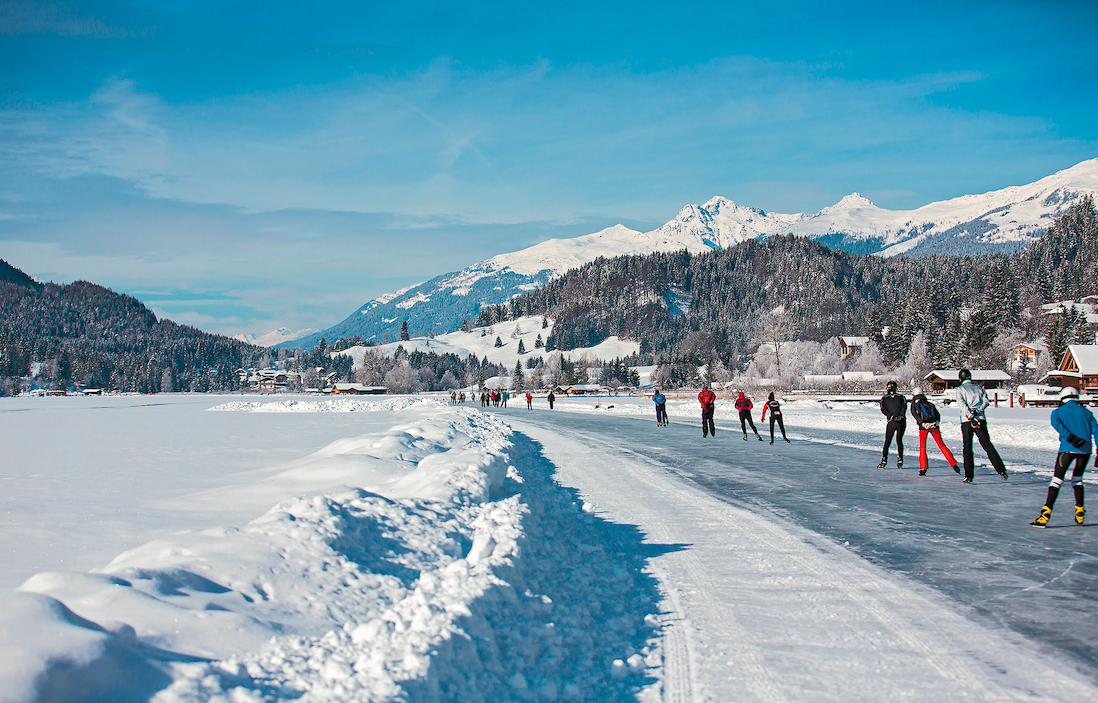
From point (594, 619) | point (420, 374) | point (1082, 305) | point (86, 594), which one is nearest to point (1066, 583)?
point (594, 619)

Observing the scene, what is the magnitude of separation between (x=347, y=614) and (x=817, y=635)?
3.37 metres

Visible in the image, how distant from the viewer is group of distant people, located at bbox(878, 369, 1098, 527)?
809cm

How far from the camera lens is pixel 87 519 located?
778cm

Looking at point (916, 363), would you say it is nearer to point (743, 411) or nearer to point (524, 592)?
point (743, 411)

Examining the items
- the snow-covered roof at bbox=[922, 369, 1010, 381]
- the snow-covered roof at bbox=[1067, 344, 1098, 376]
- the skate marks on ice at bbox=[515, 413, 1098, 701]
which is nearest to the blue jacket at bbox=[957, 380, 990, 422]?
the skate marks on ice at bbox=[515, 413, 1098, 701]

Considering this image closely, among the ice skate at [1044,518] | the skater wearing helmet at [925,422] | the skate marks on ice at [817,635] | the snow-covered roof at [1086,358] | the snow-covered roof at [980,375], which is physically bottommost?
the skate marks on ice at [817,635]

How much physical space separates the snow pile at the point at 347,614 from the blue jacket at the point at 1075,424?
573 cm

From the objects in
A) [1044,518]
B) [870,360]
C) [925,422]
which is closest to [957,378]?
[870,360]

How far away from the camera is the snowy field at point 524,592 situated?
361cm

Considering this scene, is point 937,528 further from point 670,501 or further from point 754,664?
point 754,664

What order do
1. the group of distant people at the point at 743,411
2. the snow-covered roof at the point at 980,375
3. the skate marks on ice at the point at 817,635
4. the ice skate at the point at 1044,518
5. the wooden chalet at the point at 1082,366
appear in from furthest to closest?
1. the snow-covered roof at the point at 980,375
2. the wooden chalet at the point at 1082,366
3. the group of distant people at the point at 743,411
4. the ice skate at the point at 1044,518
5. the skate marks on ice at the point at 817,635

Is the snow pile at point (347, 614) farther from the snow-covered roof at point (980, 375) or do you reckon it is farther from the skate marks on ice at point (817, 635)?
the snow-covered roof at point (980, 375)

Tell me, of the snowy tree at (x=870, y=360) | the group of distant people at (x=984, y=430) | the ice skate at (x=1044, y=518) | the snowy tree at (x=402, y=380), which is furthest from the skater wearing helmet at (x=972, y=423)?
the snowy tree at (x=402, y=380)

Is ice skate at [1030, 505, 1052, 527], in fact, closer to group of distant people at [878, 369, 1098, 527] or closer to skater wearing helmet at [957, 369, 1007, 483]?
group of distant people at [878, 369, 1098, 527]
